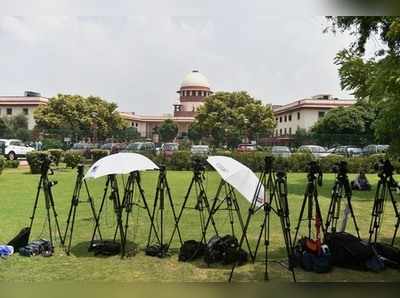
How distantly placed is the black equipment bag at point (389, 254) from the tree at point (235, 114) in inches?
937

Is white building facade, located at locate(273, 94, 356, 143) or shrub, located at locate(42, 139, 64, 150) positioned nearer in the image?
shrub, located at locate(42, 139, 64, 150)

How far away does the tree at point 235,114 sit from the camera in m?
29.1

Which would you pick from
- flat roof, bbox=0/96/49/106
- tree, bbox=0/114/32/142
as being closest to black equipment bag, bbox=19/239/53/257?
tree, bbox=0/114/32/142

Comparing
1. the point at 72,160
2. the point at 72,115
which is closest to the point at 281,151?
the point at 72,160

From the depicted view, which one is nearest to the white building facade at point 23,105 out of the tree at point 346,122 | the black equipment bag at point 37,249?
the tree at point 346,122

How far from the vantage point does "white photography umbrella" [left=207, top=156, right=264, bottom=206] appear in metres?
3.77

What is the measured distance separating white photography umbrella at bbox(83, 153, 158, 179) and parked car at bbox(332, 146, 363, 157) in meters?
14.2

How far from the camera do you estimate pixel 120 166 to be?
3.96 meters

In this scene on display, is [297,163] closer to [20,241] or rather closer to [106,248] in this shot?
[106,248]

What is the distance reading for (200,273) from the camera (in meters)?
3.70

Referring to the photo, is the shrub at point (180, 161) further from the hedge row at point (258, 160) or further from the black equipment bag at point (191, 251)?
the black equipment bag at point (191, 251)

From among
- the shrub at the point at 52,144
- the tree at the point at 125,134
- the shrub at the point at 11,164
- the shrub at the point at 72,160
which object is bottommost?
the shrub at the point at 11,164

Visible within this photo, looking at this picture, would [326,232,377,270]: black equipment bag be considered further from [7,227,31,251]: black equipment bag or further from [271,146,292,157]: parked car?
[271,146,292,157]: parked car

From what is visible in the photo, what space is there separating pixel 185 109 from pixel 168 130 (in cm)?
462
